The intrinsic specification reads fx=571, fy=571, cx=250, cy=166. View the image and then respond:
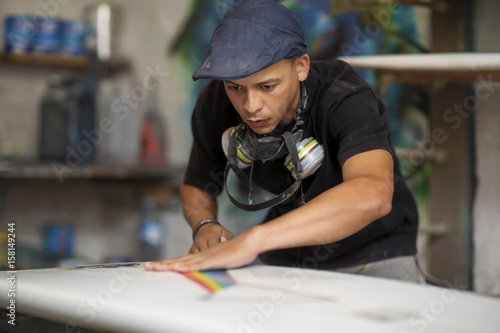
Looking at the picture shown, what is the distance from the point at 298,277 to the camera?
1.09 m

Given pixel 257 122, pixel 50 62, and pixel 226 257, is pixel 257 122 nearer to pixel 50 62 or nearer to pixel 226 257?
pixel 226 257

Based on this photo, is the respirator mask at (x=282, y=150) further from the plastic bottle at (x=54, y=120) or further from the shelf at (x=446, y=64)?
the plastic bottle at (x=54, y=120)

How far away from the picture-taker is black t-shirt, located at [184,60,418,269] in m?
1.21

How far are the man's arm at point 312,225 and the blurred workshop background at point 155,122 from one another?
47.5 inches

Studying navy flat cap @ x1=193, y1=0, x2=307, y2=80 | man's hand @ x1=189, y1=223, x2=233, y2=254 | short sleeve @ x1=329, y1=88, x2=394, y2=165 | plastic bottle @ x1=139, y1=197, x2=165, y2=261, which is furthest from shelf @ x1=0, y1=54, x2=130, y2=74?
short sleeve @ x1=329, y1=88, x2=394, y2=165

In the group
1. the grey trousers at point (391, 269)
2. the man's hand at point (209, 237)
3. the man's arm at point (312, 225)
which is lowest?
the grey trousers at point (391, 269)

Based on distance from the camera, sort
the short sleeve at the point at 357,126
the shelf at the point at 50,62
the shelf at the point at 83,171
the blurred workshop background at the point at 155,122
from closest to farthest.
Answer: the short sleeve at the point at 357,126
the blurred workshop background at the point at 155,122
the shelf at the point at 83,171
the shelf at the point at 50,62

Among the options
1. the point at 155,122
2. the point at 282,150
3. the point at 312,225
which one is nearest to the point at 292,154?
the point at 282,150

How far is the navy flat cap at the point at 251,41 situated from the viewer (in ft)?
3.62

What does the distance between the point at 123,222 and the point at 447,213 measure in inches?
73.0

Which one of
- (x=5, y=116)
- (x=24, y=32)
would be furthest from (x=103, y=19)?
(x=5, y=116)

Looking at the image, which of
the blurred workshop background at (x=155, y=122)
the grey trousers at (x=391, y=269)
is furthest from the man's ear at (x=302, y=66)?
the blurred workshop background at (x=155, y=122)

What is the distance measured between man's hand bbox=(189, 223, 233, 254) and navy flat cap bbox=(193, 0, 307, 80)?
44cm

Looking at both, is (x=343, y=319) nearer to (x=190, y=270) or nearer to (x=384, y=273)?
(x=190, y=270)
